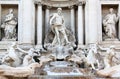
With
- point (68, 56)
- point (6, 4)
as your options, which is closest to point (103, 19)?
point (68, 56)

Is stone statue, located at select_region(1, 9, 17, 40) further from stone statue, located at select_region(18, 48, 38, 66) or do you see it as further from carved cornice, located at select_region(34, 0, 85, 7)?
stone statue, located at select_region(18, 48, 38, 66)

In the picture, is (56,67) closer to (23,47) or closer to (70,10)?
(23,47)

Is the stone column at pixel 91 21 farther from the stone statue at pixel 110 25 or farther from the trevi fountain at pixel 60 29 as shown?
the stone statue at pixel 110 25

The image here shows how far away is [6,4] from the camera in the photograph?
20547 mm

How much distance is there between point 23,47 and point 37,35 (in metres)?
1.65

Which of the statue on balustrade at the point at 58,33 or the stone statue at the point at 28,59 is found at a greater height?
the statue on balustrade at the point at 58,33

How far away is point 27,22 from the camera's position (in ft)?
64.7

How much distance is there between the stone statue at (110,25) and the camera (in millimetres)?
20062

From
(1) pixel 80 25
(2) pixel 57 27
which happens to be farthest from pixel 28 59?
(1) pixel 80 25

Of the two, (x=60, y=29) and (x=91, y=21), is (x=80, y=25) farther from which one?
(x=60, y=29)

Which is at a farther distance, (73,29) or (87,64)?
(73,29)

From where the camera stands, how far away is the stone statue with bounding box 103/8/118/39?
2006 centimetres

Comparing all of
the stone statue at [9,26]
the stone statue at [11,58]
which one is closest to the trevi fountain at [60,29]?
the stone statue at [9,26]

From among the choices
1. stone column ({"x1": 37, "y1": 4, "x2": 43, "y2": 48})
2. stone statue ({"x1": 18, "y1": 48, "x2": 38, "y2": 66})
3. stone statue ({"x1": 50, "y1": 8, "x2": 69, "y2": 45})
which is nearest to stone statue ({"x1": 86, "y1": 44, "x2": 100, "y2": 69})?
stone statue ({"x1": 50, "y1": 8, "x2": 69, "y2": 45})
